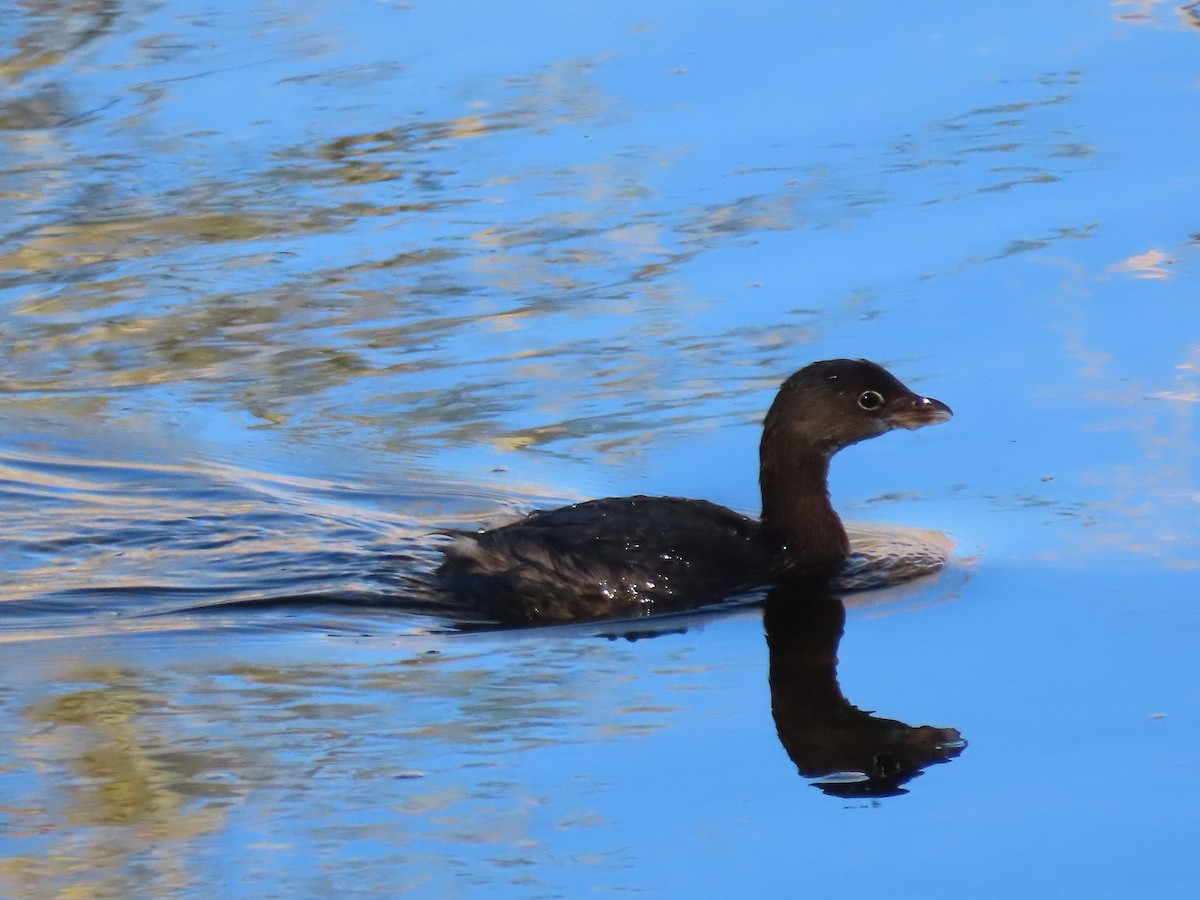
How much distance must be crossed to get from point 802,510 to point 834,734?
2074 millimetres

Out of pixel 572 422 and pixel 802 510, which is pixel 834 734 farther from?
pixel 572 422

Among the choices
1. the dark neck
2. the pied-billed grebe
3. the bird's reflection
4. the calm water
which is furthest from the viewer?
the dark neck

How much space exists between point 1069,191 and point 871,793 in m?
6.23

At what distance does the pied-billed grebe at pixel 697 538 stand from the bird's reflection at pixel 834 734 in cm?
77

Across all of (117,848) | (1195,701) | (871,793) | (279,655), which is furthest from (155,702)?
(1195,701)

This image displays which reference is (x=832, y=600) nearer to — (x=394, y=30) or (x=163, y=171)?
(x=163, y=171)

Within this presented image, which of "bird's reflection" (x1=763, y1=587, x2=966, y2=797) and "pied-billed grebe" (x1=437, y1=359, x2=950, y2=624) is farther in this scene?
"pied-billed grebe" (x1=437, y1=359, x2=950, y2=624)

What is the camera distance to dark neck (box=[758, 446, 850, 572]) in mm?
8594

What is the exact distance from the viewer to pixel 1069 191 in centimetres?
1175

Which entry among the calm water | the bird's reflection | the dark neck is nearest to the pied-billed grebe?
the dark neck

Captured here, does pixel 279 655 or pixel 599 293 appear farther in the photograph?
pixel 599 293

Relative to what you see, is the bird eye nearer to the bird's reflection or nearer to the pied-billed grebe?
the pied-billed grebe

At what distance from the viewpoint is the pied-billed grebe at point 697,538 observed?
27.2 ft

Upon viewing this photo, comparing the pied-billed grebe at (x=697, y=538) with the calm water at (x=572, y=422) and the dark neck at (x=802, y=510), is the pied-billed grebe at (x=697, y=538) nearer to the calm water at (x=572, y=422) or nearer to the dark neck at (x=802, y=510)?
the dark neck at (x=802, y=510)
